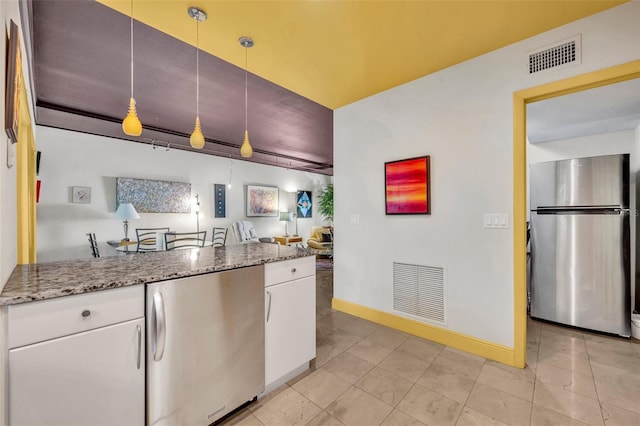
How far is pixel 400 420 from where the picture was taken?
1.50 m

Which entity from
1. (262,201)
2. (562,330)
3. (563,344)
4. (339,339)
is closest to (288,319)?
(339,339)

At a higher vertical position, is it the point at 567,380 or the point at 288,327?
the point at 288,327

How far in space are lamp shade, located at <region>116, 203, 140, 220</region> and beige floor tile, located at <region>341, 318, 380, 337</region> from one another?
13.1 feet

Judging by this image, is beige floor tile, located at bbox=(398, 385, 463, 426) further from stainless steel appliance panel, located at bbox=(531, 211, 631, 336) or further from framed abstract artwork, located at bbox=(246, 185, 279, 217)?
framed abstract artwork, located at bbox=(246, 185, 279, 217)

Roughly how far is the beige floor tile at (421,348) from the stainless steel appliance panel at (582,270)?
4.85 feet

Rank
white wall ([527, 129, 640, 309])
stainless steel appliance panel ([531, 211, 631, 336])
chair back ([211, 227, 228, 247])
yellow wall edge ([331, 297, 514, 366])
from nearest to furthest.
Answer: yellow wall edge ([331, 297, 514, 366])
stainless steel appliance panel ([531, 211, 631, 336])
white wall ([527, 129, 640, 309])
chair back ([211, 227, 228, 247])

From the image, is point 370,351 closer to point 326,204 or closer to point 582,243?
point 582,243

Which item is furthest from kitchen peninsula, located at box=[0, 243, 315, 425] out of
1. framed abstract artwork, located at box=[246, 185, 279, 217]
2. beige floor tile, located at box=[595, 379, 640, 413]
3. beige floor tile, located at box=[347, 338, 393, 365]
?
framed abstract artwork, located at box=[246, 185, 279, 217]

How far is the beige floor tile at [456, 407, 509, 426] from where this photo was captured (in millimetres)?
1466

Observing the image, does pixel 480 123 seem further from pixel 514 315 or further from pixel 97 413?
pixel 97 413

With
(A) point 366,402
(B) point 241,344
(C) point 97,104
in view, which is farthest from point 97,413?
(C) point 97,104

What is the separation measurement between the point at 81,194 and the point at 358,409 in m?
5.16

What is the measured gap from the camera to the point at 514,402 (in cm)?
163

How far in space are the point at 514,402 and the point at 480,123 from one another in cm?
201
